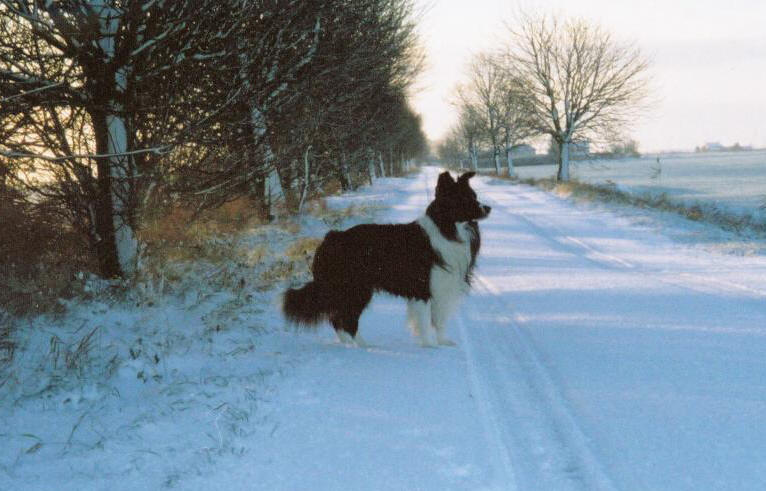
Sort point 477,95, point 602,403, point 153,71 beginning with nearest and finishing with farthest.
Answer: point 602,403 → point 153,71 → point 477,95

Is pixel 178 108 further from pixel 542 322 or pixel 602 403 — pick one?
pixel 602 403

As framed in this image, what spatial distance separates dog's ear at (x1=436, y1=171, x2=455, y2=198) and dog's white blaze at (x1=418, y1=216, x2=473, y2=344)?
0.33m

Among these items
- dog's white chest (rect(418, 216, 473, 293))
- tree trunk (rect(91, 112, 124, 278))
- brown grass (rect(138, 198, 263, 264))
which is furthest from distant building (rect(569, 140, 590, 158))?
tree trunk (rect(91, 112, 124, 278))

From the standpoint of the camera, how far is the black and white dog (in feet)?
15.7

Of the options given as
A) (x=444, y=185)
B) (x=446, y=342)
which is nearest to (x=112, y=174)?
(x=444, y=185)

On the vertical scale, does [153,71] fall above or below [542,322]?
above

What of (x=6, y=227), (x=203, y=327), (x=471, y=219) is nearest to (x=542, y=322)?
(x=471, y=219)

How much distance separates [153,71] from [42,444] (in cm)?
420

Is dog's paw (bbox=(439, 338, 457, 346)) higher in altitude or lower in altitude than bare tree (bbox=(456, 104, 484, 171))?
lower

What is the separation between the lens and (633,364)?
3889mm

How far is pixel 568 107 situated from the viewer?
97.8 feet

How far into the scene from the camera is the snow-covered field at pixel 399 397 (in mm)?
2568

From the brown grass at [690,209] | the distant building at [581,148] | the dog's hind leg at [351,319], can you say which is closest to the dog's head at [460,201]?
the dog's hind leg at [351,319]

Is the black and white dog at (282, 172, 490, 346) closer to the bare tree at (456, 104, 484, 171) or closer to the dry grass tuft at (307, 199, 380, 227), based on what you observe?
the dry grass tuft at (307, 199, 380, 227)
